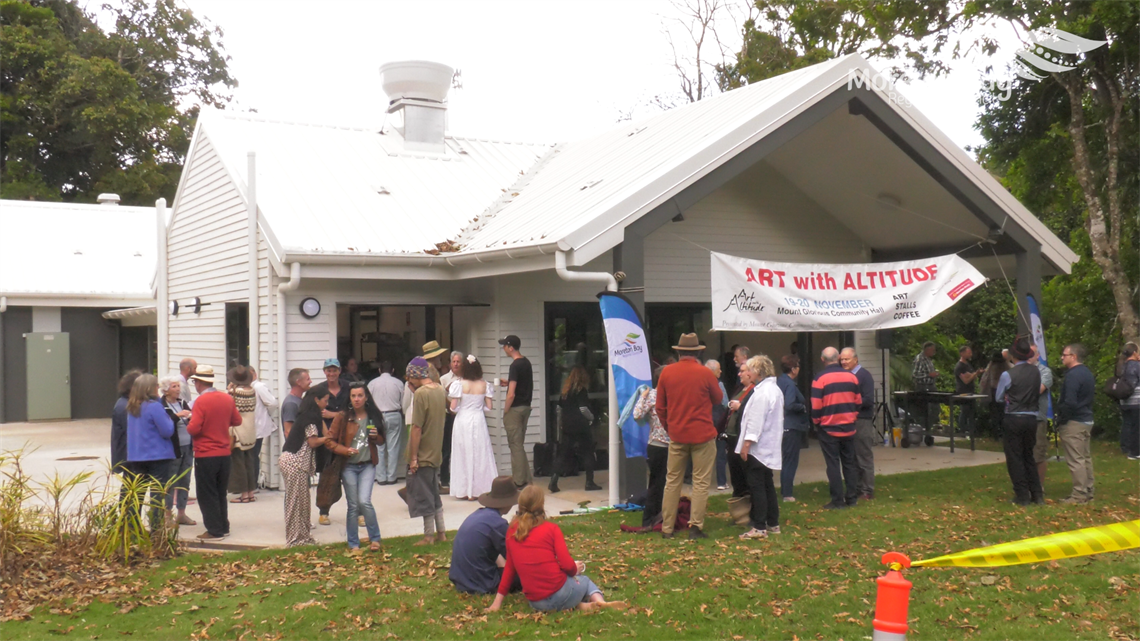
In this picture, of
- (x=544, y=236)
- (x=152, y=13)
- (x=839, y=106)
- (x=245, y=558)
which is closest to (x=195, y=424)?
(x=245, y=558)

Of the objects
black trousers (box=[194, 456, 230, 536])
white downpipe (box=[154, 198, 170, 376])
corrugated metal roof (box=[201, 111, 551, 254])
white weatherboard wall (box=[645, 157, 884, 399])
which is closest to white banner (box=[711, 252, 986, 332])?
white weatherboard wall (box=[645, 157, 884, 399])

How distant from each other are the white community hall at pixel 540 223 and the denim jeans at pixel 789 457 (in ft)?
7.88

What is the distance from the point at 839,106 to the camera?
10.5 metres

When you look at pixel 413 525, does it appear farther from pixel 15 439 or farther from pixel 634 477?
pixel 15 439

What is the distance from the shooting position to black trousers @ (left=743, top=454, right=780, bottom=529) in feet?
27.0

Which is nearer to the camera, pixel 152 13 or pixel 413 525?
pixel 413 525

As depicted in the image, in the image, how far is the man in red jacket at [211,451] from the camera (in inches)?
331

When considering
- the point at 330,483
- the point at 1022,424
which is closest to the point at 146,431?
the point at 330,483

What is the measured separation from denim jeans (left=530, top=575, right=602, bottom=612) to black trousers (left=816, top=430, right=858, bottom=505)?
13.1ft

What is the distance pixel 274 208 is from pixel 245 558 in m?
5.09

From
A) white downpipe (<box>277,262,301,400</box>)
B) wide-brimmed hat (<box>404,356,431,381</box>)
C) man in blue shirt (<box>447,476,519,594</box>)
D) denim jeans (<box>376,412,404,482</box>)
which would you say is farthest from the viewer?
denim jeans (<box>376,412,404,482</box>)

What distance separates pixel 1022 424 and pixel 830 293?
8.10 ft

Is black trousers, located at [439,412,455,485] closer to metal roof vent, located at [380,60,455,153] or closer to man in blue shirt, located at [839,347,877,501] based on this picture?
man in blue shirt, located at [839,347,877,501]

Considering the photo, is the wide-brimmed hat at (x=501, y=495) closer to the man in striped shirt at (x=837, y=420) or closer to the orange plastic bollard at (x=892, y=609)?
the orange plastic bollard at (x=892, y=609)
